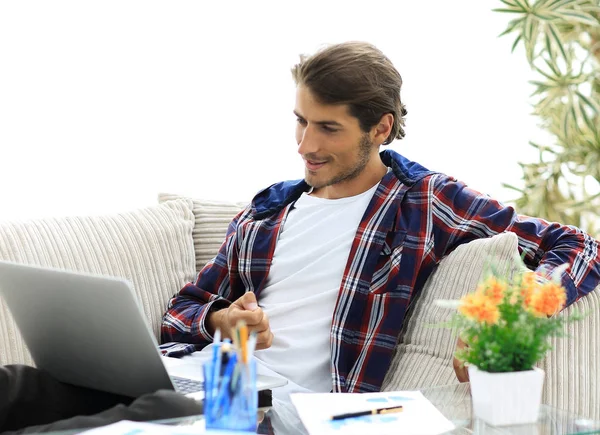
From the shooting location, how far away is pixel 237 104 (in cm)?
335

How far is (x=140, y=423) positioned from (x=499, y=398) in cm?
51

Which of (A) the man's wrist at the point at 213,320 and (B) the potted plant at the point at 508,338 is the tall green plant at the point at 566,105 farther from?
(B) the potted plant at the point at 508,338

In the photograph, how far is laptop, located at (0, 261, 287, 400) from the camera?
3.88 ft

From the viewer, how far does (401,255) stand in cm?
191

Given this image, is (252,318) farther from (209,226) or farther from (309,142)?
(209,226)

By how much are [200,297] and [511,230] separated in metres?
0.79

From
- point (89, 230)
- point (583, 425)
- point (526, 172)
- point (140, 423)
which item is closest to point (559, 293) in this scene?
point (583, 425)

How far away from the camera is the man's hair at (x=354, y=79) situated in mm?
2027

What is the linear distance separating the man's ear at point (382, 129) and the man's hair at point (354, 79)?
1cm

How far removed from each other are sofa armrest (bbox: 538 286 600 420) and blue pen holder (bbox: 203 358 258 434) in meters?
0.86

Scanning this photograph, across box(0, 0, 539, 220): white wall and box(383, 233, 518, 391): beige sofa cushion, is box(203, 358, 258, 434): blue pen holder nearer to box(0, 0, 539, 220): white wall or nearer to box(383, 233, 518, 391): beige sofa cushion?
box(383, 233, 518, 391): beige sofa cushion

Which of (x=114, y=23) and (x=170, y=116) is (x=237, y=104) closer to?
(x=170, y=116)

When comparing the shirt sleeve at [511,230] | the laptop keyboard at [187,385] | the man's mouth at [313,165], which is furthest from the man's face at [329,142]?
the laptop keyboard at [187,385]

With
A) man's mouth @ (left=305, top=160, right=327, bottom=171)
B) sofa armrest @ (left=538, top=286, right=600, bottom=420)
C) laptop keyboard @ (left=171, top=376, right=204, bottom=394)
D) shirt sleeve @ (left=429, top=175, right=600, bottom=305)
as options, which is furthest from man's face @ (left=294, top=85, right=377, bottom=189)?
laptop keyboard @ (left=171, top=376, right=204, bottom=394)
